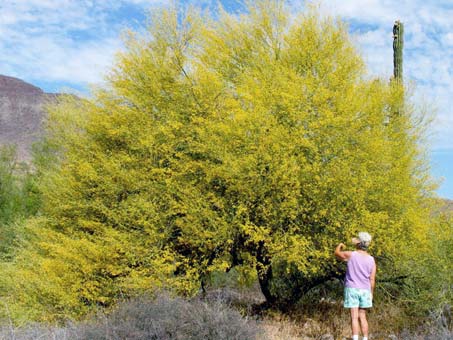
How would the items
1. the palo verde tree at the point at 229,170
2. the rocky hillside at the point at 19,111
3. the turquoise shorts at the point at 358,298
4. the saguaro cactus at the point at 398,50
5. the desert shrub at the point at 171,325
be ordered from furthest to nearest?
the rocky hillside at the point at 19,111 < the saguaro cactus at the point at 398,50 < the palo verde tree at the point at 229,170 < the turquoise shorts at the point at 358,298 < the desert shrub at the point at 171,325

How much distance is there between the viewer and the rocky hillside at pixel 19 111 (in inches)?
3952

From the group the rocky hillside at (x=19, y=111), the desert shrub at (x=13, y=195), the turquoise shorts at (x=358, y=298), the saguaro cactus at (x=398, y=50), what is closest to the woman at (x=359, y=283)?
the turquoise shorts at (x=358, y=298)

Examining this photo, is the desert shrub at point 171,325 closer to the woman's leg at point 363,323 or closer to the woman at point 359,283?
the woman at point 359,283

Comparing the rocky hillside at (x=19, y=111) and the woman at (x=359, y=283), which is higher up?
the rocky hillside at (x=19, y=111)

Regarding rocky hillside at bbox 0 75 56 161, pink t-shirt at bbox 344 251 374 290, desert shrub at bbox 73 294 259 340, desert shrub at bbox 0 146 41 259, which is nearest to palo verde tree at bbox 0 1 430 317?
pink t-shirt at bbox 344 251 374 290

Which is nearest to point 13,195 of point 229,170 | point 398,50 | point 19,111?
point 229,170

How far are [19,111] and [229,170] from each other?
117 m

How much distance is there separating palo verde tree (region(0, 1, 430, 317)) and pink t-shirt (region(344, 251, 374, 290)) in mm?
1931

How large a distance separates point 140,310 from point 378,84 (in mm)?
8746

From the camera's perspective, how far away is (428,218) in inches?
501

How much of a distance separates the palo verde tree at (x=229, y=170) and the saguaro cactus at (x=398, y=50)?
218cm

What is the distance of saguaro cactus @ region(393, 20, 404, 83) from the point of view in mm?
15547

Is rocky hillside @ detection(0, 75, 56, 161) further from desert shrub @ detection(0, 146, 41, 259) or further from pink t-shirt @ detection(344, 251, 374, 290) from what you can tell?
pink t-shirt @ detection(344, 251, 374, 290)

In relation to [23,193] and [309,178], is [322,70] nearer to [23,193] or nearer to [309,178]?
[309,178]
